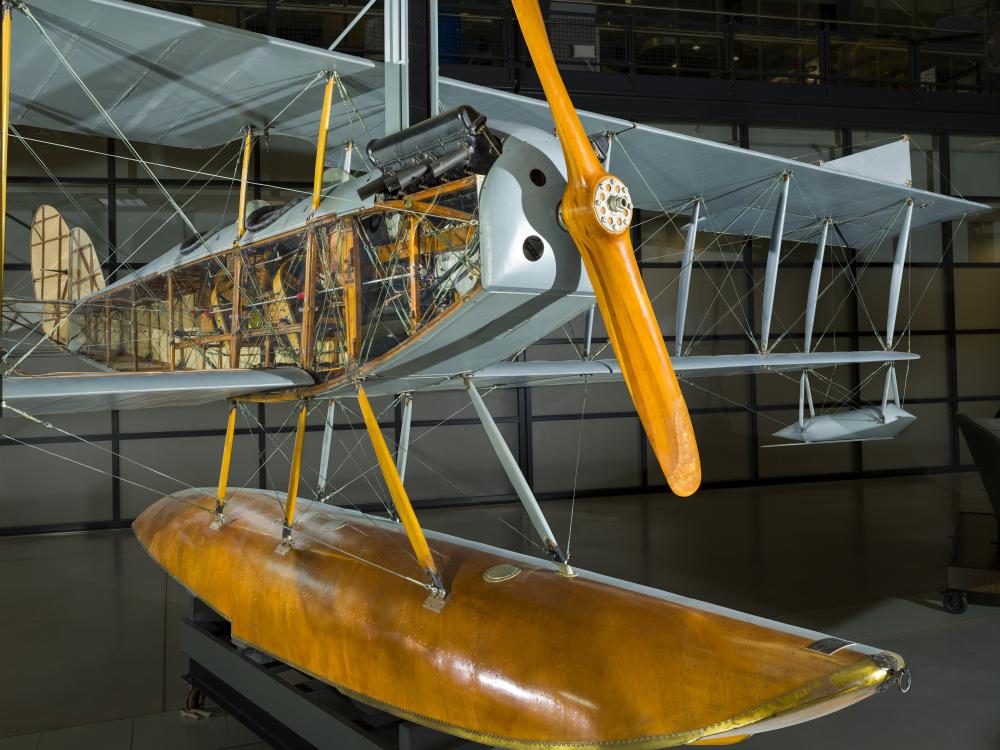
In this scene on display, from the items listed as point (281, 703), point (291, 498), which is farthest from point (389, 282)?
point (281, 703)

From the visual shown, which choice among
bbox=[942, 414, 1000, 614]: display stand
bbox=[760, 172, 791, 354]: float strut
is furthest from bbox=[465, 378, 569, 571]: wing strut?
bbox=[942, 414, 1000, 614]: display stand

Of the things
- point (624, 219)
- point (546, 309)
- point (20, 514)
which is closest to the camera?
point (624, 219)

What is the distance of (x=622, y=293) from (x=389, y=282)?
45.6 inches

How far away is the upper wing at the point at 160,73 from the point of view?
391 cm

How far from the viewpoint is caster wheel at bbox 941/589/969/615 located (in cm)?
571

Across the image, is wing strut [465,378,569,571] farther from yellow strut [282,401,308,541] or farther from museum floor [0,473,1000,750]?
museum floor [0,473,1000,750]

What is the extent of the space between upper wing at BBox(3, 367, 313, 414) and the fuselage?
0.81ft

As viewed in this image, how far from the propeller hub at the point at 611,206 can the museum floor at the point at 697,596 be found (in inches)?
Answer: 105

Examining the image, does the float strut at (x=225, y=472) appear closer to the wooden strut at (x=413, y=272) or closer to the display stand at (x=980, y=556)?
the wooden strut at (x=413, y=272)

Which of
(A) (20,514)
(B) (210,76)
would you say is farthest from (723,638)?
(A) (20,514)

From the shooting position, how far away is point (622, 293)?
2738 mm

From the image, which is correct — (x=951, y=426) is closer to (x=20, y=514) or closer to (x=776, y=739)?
(x=776, y=739)

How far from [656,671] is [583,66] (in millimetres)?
10658

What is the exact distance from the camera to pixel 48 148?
998 centimetres
